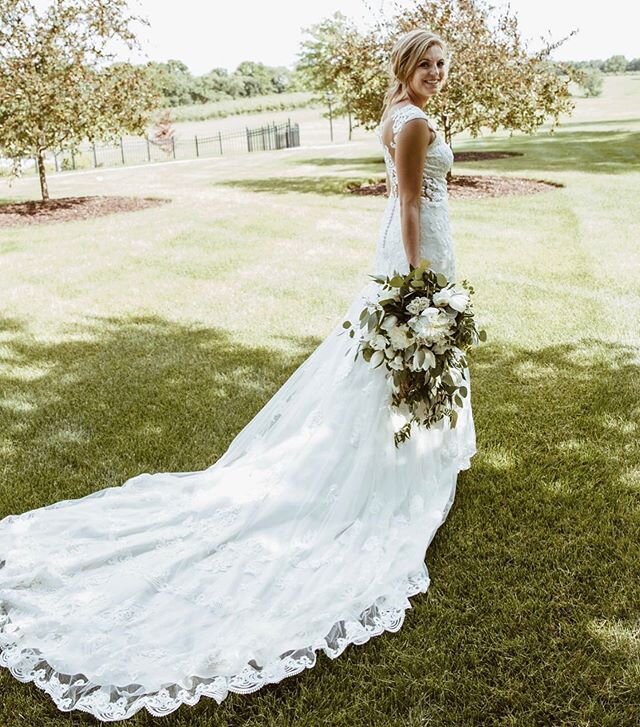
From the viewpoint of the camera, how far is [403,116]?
11.2 feet

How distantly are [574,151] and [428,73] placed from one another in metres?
20.7

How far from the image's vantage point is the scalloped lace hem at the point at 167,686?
8.68 feet

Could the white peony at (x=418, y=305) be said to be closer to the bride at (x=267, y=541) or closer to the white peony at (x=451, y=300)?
the white peony at (x=451, y=300)

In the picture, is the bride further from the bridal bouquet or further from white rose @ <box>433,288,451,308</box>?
white rose @ <box>433,288,451,308</box>

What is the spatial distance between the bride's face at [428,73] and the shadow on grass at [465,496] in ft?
7.41

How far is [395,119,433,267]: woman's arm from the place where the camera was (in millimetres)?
3414

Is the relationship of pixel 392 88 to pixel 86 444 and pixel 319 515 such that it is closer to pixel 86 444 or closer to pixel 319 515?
pixel 319 515

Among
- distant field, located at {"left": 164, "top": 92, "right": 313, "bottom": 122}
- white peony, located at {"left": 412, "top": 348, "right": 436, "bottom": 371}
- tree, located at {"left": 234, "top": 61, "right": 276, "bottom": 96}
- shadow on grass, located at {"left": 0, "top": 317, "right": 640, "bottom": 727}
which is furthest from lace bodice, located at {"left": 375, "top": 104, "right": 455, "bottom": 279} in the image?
tree, located at {"left": 234, "top": 61, "right": 276, "bottom": 96}

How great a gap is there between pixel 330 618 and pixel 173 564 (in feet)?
2.65

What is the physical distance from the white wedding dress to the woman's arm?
7 cm

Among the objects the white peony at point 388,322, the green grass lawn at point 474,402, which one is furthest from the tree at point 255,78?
the white peony at point 388,322

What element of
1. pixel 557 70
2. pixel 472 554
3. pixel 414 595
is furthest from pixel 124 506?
pixel 557 70

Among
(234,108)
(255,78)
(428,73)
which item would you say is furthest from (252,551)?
(255,78)

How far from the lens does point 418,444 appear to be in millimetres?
3840
